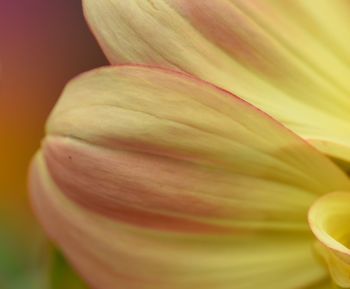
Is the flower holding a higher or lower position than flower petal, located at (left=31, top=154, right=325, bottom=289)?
higher

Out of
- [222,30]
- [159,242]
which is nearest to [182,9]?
[222,30]

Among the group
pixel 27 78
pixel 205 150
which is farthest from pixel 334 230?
pixel 27 78

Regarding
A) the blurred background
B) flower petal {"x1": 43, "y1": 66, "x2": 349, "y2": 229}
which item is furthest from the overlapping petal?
the blurred background

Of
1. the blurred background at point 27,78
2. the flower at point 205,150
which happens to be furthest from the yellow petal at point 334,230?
the blurred background at point 27,78

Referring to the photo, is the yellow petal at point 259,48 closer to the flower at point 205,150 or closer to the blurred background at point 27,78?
the flower at point 205,150

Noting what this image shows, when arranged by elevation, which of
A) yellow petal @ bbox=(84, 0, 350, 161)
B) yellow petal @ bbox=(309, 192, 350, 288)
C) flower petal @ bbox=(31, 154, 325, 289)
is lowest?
flower petal @ bbox=(31, 154, 325, 289)

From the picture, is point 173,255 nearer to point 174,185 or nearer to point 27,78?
point 174,185

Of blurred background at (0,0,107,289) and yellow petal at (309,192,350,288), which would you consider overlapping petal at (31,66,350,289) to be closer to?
yellow petal at (309,192,350,288)
